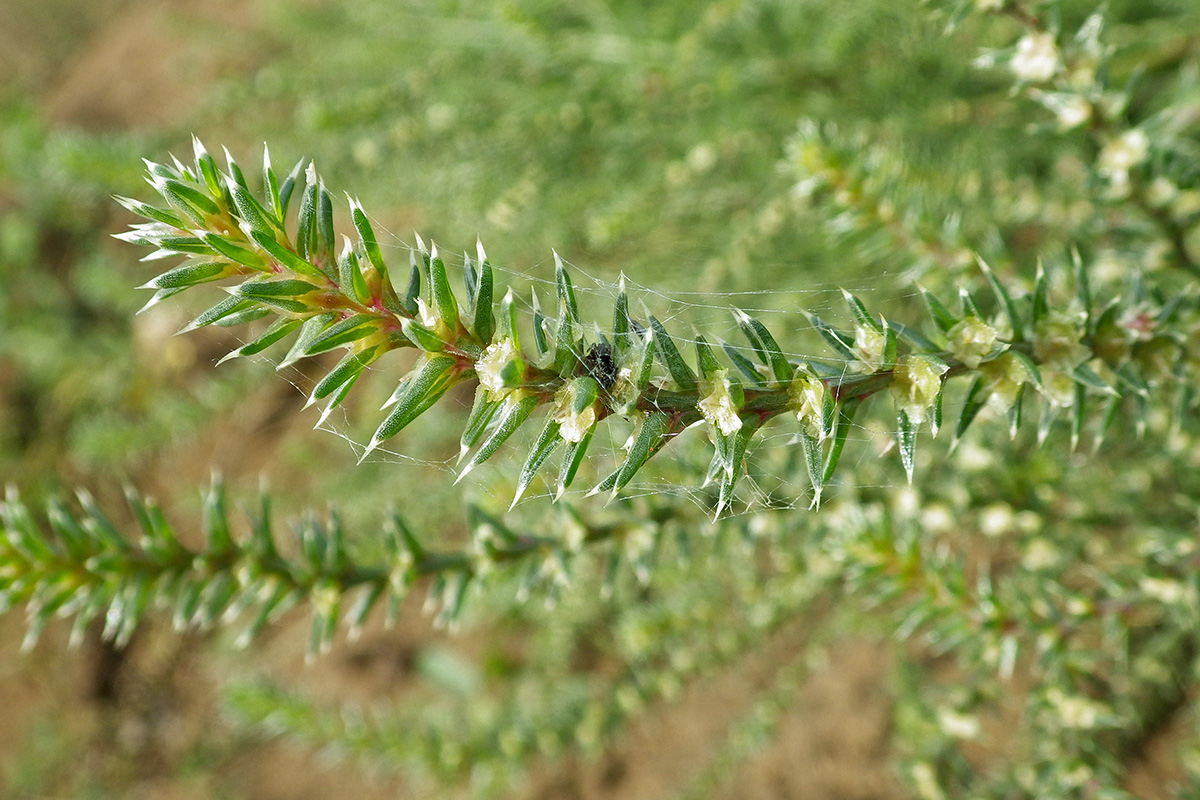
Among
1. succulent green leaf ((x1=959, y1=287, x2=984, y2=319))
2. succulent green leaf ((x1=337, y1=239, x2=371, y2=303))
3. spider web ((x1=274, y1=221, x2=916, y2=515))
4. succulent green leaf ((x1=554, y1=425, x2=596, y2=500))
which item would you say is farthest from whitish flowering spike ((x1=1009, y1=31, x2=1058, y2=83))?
succulent green leaf ((x1=337, y1=239, x2=371, y2=303))

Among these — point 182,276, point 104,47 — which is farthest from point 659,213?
point 104,47

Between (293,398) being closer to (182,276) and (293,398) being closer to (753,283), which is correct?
(753,283)

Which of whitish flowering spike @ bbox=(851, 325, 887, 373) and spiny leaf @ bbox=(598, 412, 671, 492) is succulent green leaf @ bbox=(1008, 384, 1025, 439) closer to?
whitish flowering spike @ bbox=(851, 325, 887, 373)

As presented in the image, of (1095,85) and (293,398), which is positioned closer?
(1095,85)

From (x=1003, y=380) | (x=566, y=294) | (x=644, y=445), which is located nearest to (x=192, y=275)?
(x=566, y=294)

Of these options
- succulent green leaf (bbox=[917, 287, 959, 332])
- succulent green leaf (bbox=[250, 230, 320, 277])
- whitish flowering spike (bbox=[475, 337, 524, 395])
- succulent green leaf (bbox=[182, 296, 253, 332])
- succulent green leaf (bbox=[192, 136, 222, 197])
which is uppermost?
succulent green leaf (bbox=[192, 136, 222, 197])

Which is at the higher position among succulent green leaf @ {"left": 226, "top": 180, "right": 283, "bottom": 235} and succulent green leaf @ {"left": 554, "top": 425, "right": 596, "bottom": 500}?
succulent green leaf @ {"left": 226, "top": 180, "right": 283, "bottom": 235}

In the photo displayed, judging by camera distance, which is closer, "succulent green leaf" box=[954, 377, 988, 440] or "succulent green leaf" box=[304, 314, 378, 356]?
"succulent green leaf" box=[304, 314, 378, 356]
